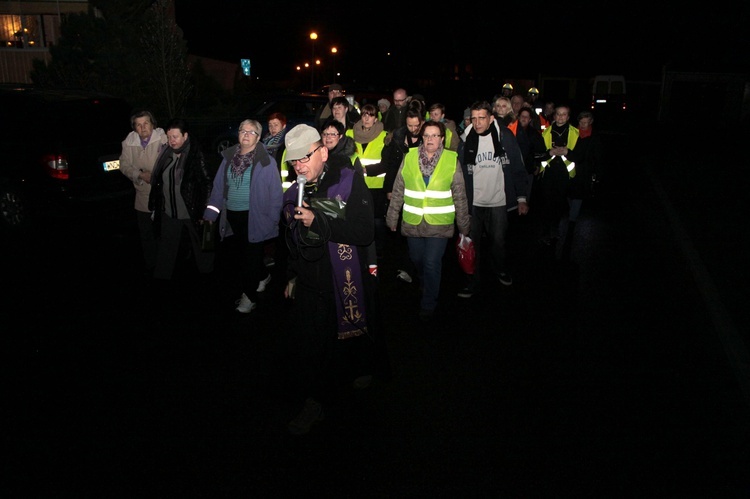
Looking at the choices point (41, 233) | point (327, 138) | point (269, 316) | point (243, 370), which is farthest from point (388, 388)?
point (41, 233)

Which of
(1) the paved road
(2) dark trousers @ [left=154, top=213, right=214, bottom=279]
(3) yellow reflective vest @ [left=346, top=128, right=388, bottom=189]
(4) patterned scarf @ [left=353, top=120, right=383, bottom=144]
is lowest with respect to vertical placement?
(1) the paved road

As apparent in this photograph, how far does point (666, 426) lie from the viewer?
15.7 ft

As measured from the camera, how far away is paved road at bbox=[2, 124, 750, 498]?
4.15 metres

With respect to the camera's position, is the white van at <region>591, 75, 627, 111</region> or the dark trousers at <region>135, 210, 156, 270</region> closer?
the dark trousers at <region>135, 210, 156, 270</region>

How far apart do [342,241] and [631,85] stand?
57314 millimetres

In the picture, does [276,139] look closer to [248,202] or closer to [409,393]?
[248,202]

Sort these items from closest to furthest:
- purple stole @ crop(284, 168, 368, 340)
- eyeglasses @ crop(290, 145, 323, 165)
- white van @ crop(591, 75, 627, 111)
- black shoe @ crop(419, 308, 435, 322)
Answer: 1. eyeglasses @ crop(290, 145, 323, 165)
2. purple stole @ crop(284, 168, 368, 340)
3. black shoe @ crop(419, 308, 435, 322)
4. white van @ crop(591, 75, 627, 111)

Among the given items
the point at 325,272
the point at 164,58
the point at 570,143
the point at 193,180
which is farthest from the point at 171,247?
the point at 164,58

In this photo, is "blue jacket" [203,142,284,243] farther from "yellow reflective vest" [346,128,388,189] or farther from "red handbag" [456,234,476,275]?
"yellow reflective vest" [346,128,388,189]

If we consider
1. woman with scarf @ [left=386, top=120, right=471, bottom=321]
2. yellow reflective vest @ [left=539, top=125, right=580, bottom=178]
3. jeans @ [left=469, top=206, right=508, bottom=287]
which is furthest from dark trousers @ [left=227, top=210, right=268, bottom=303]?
yellow reflective vest @ [left=539, top=125, right=580, bottom=178]

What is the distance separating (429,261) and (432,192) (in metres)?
0.68

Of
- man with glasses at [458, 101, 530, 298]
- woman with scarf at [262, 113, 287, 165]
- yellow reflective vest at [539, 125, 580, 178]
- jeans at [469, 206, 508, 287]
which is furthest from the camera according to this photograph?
yellow reflective vest at [539, 125, 580, 178]

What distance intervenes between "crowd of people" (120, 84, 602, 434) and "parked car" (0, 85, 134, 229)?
7.11ft

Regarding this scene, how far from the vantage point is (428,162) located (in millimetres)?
6430
